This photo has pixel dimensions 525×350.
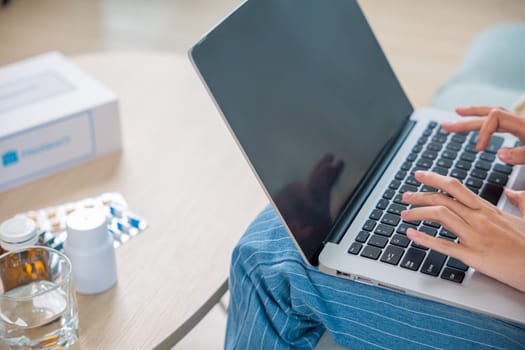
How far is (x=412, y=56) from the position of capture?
2713 millimetres

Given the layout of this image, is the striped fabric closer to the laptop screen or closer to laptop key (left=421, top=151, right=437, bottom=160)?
the laptop screen

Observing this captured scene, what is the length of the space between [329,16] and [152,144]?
1.36 feet

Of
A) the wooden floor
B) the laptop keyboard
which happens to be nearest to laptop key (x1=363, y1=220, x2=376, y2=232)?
the laptop keyboard

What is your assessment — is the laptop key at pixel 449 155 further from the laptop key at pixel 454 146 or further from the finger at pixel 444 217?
the finger at pixel 444 217

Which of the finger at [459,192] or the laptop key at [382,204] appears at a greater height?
the finger at [459,192]

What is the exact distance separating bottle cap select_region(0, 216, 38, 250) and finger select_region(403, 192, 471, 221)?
1.60 feet

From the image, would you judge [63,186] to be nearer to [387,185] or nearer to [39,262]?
[39,262]

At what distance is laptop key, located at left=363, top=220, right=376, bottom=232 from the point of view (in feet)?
3.20

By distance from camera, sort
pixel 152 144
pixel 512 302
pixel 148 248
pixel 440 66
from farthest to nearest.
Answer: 1. pixel 440 66
2. pixel 152 144
3. pixel 148 248
4. pixel 512 302

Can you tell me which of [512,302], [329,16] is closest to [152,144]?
[329,16]

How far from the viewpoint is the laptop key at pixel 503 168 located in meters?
1.12

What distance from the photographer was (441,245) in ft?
2.87

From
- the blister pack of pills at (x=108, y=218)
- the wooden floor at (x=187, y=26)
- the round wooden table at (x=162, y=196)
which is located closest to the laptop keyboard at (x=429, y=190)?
the round wooden table at (x=162, y=196)

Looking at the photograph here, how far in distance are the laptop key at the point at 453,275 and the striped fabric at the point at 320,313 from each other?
0.12 feet
